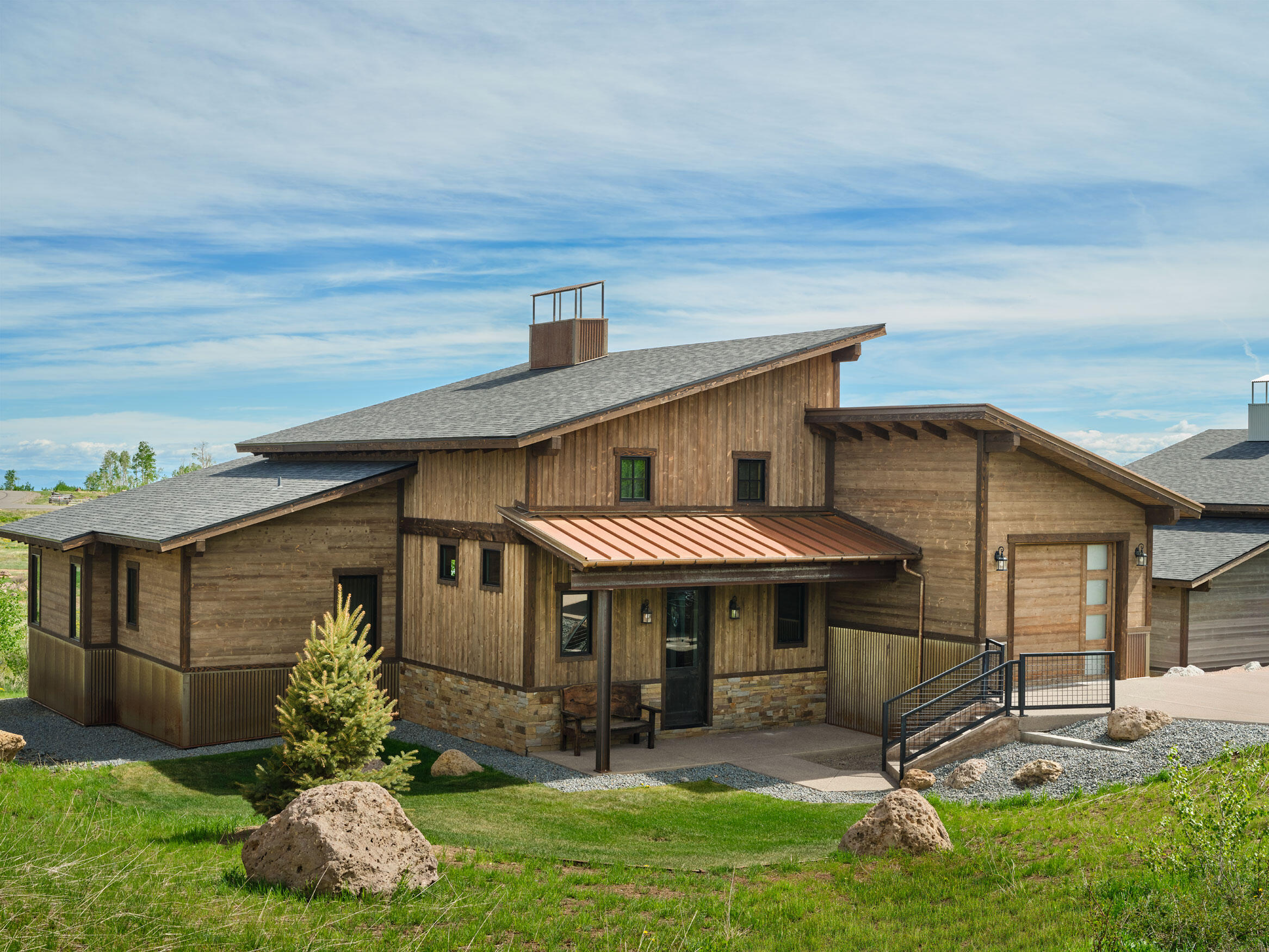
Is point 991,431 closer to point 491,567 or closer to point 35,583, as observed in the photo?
point 491,567

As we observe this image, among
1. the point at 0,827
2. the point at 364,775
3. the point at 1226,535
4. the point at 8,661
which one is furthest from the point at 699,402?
the point at 8,661

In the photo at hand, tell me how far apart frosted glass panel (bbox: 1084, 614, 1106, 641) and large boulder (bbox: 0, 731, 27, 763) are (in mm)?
15635

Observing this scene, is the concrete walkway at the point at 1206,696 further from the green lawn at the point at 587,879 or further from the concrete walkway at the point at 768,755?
the concrete walkway at the point at 768,755

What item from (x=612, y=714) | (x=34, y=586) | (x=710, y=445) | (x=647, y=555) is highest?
(x=710, y=445)

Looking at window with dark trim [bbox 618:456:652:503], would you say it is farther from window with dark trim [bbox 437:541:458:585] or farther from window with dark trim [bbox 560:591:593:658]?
window with dark trim [bbox 437:541:458:585]

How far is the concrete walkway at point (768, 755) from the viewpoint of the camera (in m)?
14.9

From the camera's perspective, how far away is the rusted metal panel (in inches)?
665

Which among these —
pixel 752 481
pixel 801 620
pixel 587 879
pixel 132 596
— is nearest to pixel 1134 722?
pixel 801 620

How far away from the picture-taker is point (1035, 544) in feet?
56.1

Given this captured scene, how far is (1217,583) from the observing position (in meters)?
23.0

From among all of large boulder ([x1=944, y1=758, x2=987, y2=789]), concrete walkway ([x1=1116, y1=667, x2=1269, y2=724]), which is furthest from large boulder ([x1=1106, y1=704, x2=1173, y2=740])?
large boulder ([x1=944, y1=758, x2=987, y2=789])

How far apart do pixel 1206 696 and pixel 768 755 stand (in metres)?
6.34

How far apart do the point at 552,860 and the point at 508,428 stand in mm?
7106

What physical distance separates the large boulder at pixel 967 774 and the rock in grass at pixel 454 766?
5.98 meters
